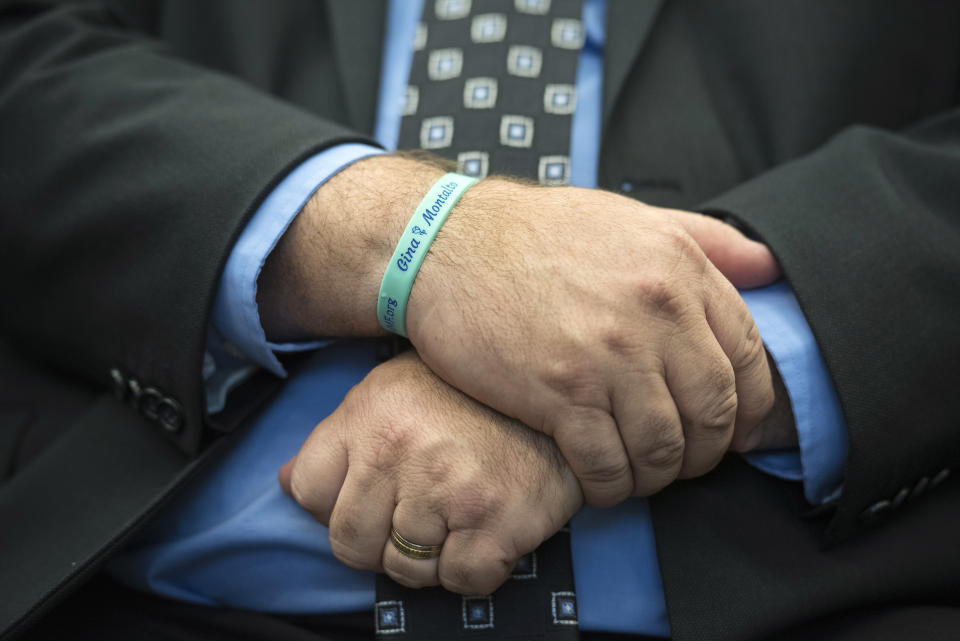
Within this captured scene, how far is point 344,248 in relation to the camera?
786 millimetres

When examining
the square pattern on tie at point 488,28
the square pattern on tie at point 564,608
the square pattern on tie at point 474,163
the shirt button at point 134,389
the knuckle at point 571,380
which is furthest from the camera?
the square pattern on tie at point 488,28

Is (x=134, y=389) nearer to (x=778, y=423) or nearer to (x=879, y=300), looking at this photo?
(x=778, y=423)

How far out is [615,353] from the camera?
26.3 inches

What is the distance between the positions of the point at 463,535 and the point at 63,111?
78cm

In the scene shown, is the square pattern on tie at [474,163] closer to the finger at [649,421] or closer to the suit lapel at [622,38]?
the suit lapel at [622,38]

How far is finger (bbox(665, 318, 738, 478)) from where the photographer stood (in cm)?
69

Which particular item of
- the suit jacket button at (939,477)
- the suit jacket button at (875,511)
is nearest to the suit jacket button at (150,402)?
the suit jacket button at (875,511)

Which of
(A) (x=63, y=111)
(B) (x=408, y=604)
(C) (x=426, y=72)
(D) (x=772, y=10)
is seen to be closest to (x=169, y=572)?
(B) (x=408, y=604)

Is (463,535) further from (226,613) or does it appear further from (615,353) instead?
(226,613)

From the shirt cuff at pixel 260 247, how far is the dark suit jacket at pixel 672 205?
0.02 m

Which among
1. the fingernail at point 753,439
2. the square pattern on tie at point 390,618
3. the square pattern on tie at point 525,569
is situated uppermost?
the fingernail at point 753,439

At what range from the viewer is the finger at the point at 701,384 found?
0.69 metres

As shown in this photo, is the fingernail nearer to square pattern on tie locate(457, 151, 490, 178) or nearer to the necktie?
the necktie

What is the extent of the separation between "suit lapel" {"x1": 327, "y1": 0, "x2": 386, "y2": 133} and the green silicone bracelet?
0.39m
